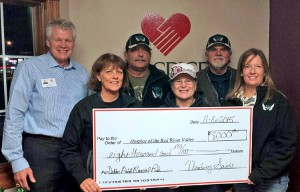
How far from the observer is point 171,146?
193 centimetres

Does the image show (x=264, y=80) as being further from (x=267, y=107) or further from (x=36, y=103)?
(x=36, y=103)

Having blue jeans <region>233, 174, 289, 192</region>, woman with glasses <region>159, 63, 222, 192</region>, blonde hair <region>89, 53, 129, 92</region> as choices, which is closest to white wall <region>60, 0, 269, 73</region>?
blonde hair <region>89, 53, 129, 92</region>

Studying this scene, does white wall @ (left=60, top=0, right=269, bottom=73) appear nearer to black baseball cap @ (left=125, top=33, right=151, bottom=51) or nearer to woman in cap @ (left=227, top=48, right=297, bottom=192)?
black baseball cap @ (left=125, top=33, right=151, bottom=51)

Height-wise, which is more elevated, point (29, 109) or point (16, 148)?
point (29, 109)

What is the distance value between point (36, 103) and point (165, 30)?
1.46m

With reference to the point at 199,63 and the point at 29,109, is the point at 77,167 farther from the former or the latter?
the point at 199,63

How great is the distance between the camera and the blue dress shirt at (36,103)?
6.54 ft

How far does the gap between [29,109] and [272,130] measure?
149cm

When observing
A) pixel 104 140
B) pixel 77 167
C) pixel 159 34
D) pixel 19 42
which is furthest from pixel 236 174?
pixel 19 42

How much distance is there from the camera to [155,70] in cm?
267

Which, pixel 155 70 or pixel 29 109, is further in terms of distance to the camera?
pixel 155 70

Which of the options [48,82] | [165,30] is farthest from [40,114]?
[165,30]

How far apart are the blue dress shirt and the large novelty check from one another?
401 mm

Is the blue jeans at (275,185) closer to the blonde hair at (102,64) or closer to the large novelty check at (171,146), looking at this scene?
the large novelty check at (171,146)
